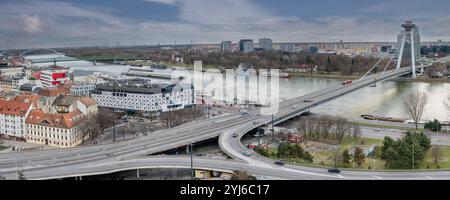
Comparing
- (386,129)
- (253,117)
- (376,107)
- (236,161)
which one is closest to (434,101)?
(376,107)

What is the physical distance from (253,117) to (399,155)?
3.18m

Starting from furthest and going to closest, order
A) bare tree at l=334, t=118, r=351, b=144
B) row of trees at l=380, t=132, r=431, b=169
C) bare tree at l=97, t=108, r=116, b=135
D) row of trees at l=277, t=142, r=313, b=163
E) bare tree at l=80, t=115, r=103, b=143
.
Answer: bare tree at l=97, t=108, r=116, b=135 < bare tree at l=334, t=118, r=351, b=144 < bare tree at l=80, t=115, r=103, b=143 < row of trees at l=277, t=142, r=313, b=163 < row of trees at l=380, t=132, r=431, b=169

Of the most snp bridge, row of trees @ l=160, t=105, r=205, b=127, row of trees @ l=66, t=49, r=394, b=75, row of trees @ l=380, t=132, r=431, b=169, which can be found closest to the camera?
the most snp bridge

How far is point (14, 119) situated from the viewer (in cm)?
598

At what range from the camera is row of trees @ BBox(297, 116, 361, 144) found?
6230mm

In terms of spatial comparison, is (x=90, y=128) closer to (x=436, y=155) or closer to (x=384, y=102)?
(x=436, y=155)

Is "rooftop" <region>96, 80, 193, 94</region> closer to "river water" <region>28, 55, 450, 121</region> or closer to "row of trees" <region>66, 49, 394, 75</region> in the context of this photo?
"river water" <region>28, 55, 450, 121</region>

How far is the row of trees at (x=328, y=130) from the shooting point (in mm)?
6230

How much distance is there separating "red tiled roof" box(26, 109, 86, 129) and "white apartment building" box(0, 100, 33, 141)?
12cm

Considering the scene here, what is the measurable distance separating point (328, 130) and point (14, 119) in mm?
4481

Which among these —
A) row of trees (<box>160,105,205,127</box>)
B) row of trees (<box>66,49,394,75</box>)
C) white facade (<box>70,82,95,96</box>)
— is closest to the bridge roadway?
row of trees (<box>160,105,205,127</box>)

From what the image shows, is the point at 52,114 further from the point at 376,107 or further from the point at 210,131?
the point at 376,107

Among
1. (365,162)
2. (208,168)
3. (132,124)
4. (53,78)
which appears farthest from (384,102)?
(53,78)
